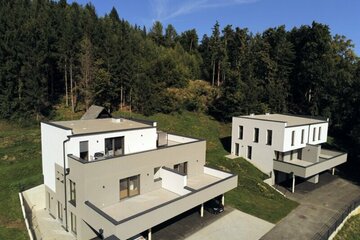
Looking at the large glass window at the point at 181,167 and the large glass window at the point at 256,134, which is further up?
the large glass window at the point at 256,134

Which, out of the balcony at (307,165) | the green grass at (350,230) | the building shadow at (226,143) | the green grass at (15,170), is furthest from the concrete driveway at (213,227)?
the building shadow at (226,143)

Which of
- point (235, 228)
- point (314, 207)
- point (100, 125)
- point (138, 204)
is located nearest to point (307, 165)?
point (314, 207)

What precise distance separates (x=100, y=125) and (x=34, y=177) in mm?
9647

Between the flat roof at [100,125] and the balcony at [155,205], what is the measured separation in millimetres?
4562

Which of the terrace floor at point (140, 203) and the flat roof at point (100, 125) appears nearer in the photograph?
the terrace floor at point (140, 203)

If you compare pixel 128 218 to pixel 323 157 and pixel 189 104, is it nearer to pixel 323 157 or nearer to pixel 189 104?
pixel 323 157

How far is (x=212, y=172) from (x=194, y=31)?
76.0 meters

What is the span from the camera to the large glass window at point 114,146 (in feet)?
58.5

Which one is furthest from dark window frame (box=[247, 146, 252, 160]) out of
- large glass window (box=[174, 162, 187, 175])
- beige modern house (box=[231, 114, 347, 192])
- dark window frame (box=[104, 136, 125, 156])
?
dark window frame (box=[104, 136, 125, 156])

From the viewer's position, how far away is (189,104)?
173ft

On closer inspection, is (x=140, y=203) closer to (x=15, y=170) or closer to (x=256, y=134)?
(x=15, y=170)

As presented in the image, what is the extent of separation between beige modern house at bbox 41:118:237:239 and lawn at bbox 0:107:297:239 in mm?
2952

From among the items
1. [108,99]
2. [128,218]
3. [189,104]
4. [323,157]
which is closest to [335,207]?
[323,157]

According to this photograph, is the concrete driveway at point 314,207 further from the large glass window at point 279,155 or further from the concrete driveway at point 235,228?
the large glass window at point 279,155
